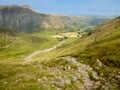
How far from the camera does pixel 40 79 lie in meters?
61.0

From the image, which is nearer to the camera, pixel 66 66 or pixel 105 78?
pixel 105 78

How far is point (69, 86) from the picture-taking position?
61.8m

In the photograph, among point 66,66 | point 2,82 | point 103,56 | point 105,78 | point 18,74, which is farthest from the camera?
point 103,56

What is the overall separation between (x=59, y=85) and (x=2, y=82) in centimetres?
1503

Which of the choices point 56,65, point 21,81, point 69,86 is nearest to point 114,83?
point 69,86

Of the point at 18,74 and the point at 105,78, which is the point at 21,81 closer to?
the point at 18,74

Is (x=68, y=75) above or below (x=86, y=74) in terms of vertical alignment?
above

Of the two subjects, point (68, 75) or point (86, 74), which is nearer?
point (68, 75)

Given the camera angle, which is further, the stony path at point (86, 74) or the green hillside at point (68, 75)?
the stony path at point (86, 74)

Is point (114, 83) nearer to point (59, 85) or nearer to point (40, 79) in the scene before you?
point (59, 85)

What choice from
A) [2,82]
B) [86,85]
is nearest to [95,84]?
[86,85]

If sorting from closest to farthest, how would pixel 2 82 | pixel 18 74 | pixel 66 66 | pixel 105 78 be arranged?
pixel 2 82
pixel 18 74
pixel 105 78
pixel 66 66

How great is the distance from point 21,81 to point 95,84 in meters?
23.6

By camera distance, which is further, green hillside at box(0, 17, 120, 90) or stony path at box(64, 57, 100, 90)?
stony path at box(64, 57, 100, 90)
